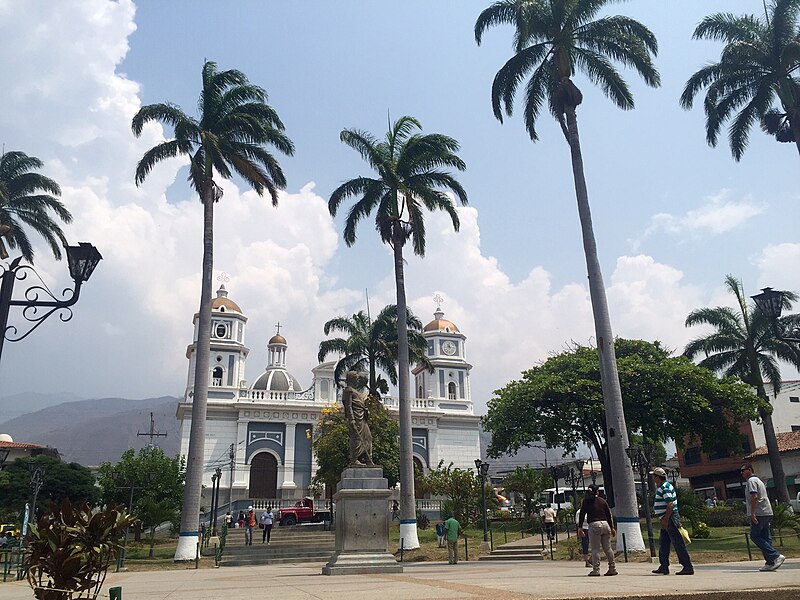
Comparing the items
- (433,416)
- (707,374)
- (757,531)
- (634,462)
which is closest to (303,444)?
(433,416)

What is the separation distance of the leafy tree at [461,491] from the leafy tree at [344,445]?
2.54 metres

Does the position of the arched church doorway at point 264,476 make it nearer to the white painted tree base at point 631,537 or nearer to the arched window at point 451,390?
the arched window at point 451,390

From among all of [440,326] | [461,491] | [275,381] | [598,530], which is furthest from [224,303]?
[598,530]

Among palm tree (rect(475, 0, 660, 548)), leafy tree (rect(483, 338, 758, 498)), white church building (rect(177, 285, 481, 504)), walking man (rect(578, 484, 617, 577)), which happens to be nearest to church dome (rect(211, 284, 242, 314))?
white church building (rect(177, 285, 481, 504))

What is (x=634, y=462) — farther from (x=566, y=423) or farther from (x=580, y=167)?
(x=566, y=423)

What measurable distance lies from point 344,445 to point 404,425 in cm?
1292

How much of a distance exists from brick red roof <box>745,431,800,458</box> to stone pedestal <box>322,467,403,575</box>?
33.3 m

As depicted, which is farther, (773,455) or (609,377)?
(773,455)

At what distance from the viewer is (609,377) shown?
17609 mm

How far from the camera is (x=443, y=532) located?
22.6 metres

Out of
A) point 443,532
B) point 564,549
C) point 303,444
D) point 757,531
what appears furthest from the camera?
point 303,444

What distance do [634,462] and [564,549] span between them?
3761mm

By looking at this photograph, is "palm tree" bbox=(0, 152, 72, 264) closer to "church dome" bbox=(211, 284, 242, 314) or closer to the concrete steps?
the concrete steps

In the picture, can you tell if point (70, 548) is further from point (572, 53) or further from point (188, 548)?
point (572, 53)
